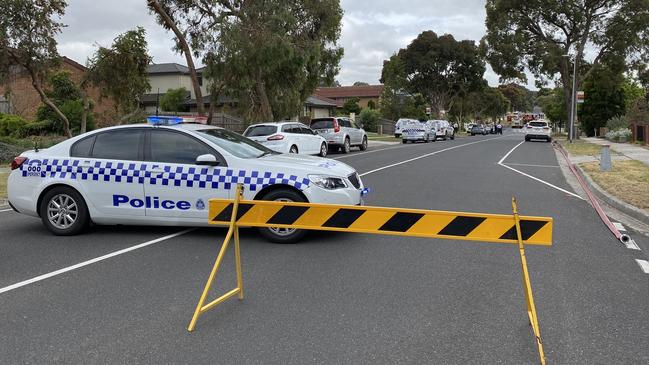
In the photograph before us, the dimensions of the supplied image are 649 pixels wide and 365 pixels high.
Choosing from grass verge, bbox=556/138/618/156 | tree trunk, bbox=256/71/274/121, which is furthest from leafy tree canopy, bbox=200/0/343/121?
grass verge, bbox=556/138/618/156

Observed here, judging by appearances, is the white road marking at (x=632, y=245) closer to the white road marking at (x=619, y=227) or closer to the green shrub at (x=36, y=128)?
the white road marking at (x=619, y=227)

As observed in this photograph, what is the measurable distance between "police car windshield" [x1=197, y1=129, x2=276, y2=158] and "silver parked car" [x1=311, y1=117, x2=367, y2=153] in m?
17.4

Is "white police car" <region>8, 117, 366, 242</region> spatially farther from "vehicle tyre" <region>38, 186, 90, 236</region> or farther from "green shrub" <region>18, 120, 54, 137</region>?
"green shrub" <region>18, 120, 54, 137</region>

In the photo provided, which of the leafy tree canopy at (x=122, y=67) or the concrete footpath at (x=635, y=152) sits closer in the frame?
the concrete footpath at (x=635, y=152)

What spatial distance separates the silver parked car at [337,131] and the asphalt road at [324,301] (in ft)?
58.7

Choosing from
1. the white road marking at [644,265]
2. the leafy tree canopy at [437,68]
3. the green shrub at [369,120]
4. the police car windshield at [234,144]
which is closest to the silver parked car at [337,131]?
the police car windshield at [234,144]

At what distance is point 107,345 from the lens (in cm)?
400

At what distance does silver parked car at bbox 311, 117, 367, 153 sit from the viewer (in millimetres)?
25500

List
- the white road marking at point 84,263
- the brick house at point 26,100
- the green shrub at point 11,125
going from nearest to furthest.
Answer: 1. the white road marking at point 84,263
2. the green shrub at point 11,125
3. the brick house at point 26,100

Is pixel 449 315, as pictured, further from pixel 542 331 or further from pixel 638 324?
pixel 638 324

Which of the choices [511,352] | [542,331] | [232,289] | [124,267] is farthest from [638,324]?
[124,267]

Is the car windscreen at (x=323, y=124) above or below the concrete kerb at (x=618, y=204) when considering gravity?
above

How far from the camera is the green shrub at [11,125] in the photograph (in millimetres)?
25166

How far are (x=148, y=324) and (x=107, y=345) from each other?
0.43 m
